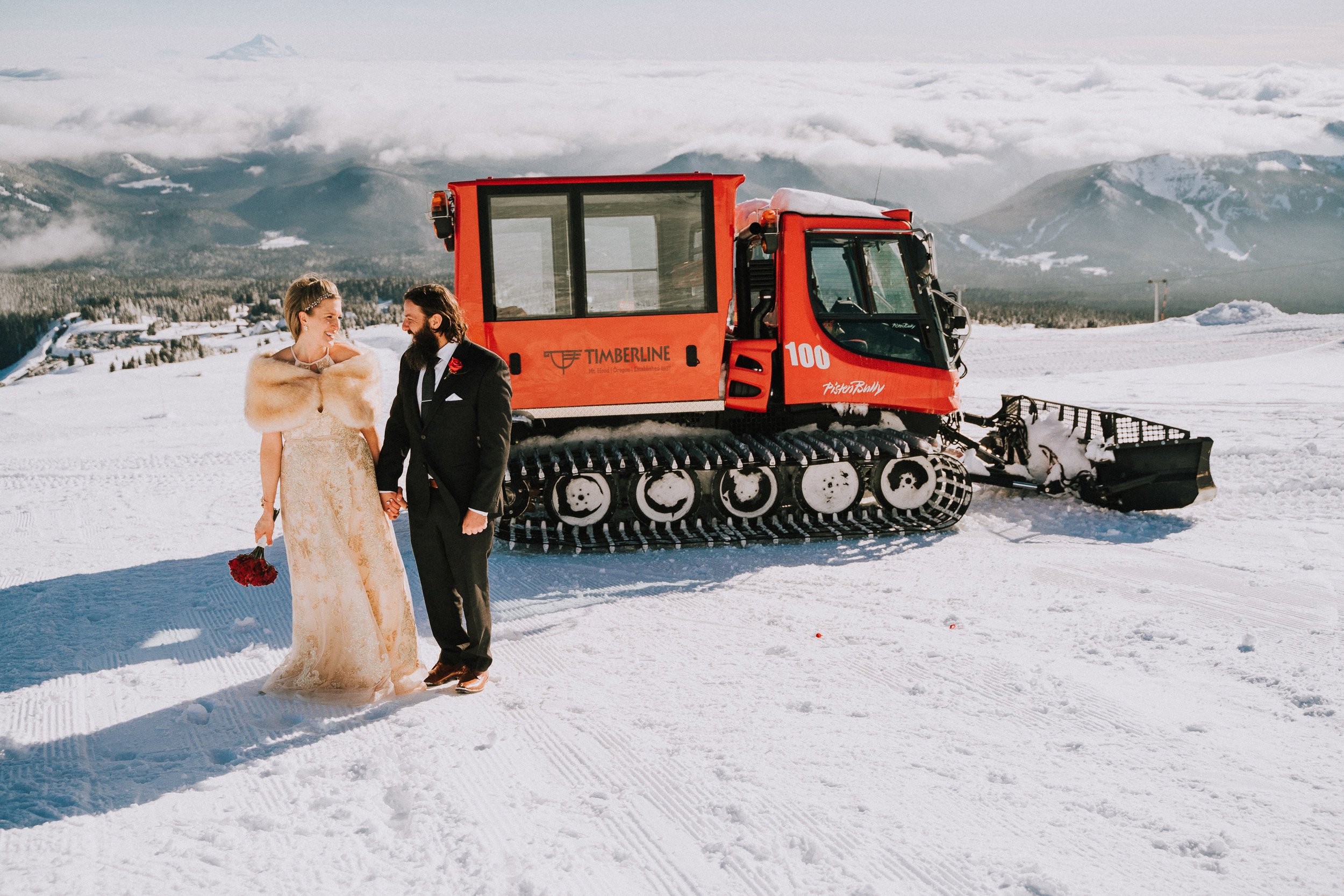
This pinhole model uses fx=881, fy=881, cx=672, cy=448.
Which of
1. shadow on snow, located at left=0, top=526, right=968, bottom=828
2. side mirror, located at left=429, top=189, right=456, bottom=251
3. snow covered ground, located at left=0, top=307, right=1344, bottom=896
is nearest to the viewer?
snow covered ground, located at left=0, top=307, right=1344, bottom=896

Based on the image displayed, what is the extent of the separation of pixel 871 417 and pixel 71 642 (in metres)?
6.28

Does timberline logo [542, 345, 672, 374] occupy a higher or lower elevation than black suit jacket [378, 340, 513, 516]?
higher

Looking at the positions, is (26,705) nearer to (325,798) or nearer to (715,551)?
(325,798)

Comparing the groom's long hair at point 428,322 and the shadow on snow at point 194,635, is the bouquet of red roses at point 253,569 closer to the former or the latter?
the shadow on snow at point 194,635

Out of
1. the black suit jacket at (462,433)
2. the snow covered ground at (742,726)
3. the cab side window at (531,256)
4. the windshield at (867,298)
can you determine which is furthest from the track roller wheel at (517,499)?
the windshield at (867,298)

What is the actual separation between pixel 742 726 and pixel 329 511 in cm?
227

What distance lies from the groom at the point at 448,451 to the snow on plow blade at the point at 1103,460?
5.59 meters

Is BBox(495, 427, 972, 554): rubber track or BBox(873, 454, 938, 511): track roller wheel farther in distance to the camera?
BBox(873, 454, 938, 511): track roller wheel

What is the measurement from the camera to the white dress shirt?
171 inches

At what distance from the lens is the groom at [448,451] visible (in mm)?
4324

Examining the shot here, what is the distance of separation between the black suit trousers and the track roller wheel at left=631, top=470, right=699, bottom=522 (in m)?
2.79

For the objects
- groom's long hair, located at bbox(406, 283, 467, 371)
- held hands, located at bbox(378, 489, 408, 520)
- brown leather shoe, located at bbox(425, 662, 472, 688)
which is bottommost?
brown leather shoe, located at bbox(425, 662, 472, 688)

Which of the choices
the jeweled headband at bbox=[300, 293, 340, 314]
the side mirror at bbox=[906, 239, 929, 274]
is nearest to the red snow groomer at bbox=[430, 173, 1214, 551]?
the side mirror at bbox=[906, 239, 929, 274]

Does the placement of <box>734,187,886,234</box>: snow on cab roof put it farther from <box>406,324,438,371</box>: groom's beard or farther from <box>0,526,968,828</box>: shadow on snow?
<box>406,324,438,371</box>: groom's beard
